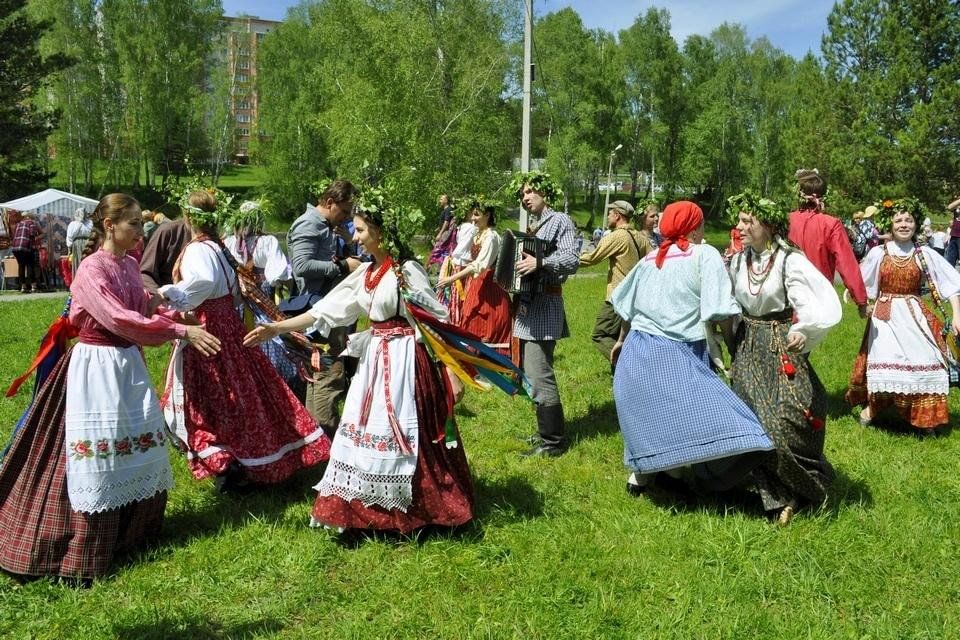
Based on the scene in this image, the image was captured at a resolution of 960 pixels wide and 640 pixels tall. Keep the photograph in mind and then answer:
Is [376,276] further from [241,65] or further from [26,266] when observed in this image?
[241,65]

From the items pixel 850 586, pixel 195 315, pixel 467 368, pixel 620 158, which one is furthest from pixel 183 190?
pixel 620 158

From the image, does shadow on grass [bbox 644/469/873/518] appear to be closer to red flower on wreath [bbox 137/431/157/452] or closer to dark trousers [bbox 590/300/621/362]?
red flower on wreath [bbox 137/431/157/452]

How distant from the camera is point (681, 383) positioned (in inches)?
156

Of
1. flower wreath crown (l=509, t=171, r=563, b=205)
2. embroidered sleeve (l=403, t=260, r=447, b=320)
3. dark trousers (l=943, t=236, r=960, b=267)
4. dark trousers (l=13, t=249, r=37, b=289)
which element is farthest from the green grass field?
dark trousers (l=13, t=249, r=37, b=289)

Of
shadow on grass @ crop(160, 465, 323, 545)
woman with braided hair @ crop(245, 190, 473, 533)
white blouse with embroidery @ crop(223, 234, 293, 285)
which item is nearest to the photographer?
woman with braided hair @ crop(245, 190, 473, 533)

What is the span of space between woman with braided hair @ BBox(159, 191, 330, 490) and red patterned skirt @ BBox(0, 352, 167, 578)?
2.40ft

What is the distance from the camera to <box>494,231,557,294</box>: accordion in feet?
16.8

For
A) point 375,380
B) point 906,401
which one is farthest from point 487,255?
point 906,401

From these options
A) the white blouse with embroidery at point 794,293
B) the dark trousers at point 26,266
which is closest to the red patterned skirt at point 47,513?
the white blouse with embroidery at point 794,293

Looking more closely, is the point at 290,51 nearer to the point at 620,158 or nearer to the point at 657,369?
the point at 620,158

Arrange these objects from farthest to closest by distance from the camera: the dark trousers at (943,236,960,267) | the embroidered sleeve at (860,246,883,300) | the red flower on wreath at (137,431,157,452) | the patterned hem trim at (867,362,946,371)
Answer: the dark trousers at (943,236,960,267), the embroidered sleeve at (860,246,883,300), the patterned hem trim at (867,362,946,371), the red flower on wreath at (137,431,157,452)

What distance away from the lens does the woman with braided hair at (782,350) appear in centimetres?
400

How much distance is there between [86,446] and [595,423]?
3766 millimetres

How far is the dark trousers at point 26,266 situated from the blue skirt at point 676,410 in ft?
47.7
